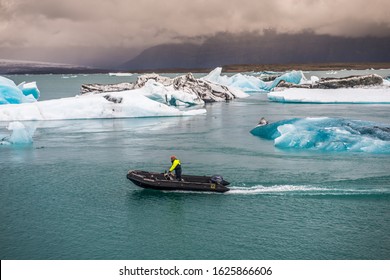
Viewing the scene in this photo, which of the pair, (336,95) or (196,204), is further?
(336,95)

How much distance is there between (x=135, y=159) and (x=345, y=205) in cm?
1182

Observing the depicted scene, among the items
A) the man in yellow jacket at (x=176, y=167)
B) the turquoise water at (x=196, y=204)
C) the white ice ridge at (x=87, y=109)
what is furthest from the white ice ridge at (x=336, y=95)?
the man in yellow jacket at (x=176, y=167)

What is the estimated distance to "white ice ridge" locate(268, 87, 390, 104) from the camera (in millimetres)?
50844

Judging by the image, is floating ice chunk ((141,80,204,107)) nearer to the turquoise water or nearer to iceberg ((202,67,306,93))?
iceberg ((202,67,306,93))

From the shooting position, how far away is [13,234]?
47.8ft

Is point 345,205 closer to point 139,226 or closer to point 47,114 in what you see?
point 139,226

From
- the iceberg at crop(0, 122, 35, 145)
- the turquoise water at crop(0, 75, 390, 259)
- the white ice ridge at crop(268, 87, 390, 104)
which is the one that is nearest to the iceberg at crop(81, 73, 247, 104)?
the white ice ridge at crop(268, 87, 390, 104)

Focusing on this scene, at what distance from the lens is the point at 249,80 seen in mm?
83750

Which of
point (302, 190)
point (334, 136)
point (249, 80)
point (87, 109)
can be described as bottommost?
point (302, 190)

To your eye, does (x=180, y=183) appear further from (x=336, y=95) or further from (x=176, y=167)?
(x=336, y=95)

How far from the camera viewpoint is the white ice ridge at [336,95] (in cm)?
5084

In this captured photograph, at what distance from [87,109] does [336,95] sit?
28613 millimetres

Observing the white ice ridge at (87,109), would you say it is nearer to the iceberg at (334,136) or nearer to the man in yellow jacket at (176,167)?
the iceberg at (334,136)

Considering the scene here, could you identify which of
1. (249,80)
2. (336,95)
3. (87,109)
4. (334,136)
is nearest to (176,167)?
(334,136)
